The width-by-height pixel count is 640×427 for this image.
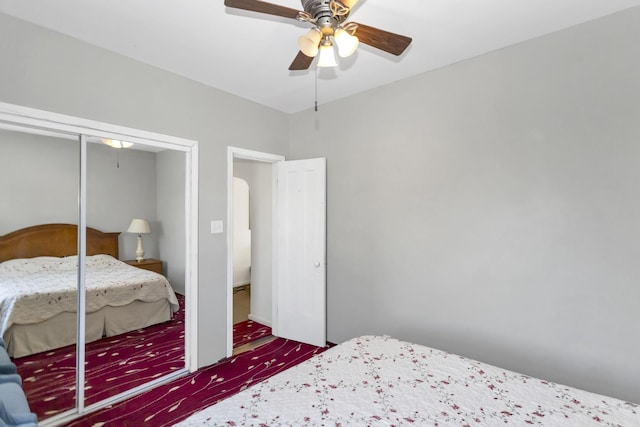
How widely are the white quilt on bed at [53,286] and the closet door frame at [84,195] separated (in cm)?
7

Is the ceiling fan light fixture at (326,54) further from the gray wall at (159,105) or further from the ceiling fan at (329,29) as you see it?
the gray wall at (159,105)

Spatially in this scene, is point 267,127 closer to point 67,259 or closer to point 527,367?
point 67,259

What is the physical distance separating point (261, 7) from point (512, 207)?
2.07 m

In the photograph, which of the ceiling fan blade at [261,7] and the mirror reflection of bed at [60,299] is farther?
the mirror reflection of bed at [60,299]

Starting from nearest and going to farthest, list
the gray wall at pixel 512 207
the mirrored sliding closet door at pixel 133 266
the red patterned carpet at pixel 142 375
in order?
the gray wall at pixel 512 207 → the red patterned carpet at pixel 142 375 → the mirrored sliding closet door at pixel 133 266

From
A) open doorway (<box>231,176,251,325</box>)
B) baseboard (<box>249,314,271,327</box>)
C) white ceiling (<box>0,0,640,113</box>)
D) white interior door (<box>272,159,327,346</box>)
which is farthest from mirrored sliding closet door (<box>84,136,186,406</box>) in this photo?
open doorway (<box>231,176,251,325</box>)

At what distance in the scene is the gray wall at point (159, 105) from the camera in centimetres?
193

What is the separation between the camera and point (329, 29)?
1.46 metres

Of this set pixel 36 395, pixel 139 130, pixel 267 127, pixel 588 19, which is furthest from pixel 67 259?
pixel 588 19

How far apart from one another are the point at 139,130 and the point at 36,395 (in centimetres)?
198

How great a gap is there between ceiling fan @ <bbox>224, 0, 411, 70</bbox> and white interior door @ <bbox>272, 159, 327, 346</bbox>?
1.70 metres

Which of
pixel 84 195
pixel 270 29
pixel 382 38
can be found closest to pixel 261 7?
pixel 382 38

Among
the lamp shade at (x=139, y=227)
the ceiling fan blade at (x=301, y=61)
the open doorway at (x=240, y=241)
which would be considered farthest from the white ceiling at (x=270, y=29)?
the open doorway at (x=240, y=241)

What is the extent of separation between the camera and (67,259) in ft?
7.05
